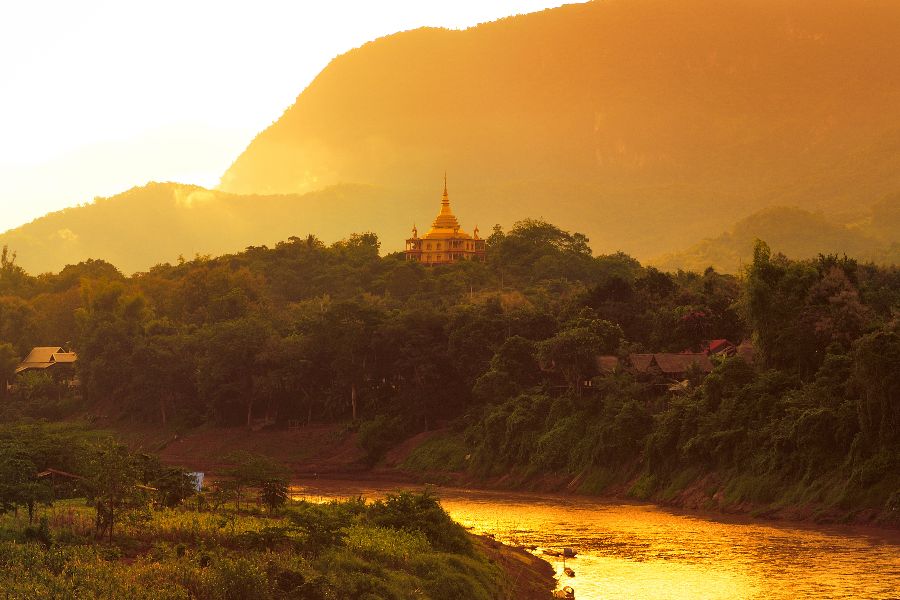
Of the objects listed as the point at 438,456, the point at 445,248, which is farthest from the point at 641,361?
the point at 445,248

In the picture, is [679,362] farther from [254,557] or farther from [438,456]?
[254,557]

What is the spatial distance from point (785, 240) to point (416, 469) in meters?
95.7

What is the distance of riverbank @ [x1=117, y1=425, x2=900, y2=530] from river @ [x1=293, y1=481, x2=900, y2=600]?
1.33 meters

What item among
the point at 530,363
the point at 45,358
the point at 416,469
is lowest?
the point at 416,469

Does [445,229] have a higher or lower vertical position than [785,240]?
lower

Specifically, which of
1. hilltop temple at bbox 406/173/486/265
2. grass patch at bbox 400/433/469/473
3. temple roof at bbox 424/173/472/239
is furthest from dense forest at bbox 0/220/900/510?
temple roof at bbox 424/173/472/239

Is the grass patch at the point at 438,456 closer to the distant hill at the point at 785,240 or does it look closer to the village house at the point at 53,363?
the village house at the point at 53,363

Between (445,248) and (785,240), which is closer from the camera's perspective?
(445,248)

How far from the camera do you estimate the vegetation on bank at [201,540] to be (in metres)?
28.7

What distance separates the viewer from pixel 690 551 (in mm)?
43875

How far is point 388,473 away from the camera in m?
75.3

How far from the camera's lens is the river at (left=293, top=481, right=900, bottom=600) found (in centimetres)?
3722

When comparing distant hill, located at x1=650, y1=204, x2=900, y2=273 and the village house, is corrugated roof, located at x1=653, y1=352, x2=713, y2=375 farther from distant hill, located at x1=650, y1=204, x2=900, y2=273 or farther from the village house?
distant hill, located at x1=650, y1=204, x2=900, y2=273

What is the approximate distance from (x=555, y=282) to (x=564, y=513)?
180ft
